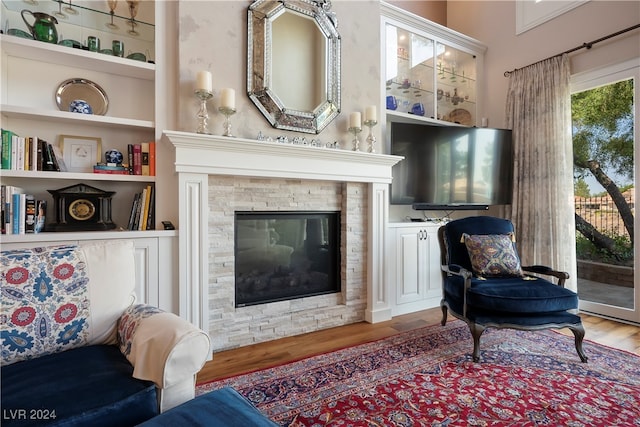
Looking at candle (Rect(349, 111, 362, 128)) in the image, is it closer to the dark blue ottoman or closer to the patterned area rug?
the patterned area rug

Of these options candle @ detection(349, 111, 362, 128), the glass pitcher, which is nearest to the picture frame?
the glass pitcher

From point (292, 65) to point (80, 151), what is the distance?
66.7 inches

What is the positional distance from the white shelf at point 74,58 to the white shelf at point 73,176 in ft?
2.46

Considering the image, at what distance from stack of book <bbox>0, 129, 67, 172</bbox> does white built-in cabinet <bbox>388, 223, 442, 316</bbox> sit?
261 centimetres

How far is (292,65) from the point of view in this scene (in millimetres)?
2652

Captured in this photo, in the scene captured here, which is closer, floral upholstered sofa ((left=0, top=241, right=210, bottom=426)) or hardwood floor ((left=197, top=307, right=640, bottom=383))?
floral upholstered sofa ((left=0, top=241, right=210, bottom=426))

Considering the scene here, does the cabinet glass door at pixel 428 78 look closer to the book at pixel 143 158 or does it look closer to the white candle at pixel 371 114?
the white candle at pixel 371 114

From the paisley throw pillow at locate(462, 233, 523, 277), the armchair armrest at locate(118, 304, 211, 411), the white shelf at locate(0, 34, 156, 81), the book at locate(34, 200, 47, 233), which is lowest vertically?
the armchair armrest at locate(118, 304, 211, 411)

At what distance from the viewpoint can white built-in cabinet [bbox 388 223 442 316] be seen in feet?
10.0

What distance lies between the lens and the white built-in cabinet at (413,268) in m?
3.05

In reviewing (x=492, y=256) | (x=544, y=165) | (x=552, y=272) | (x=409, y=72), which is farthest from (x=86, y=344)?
(x=544, y=165)

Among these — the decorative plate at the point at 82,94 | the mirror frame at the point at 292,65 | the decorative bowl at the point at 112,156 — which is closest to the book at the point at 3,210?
the decorative bowl at the point at 112,156

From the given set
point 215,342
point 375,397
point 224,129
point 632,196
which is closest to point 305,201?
point 224,129

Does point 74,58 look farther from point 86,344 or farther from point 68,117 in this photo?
point 86,344
